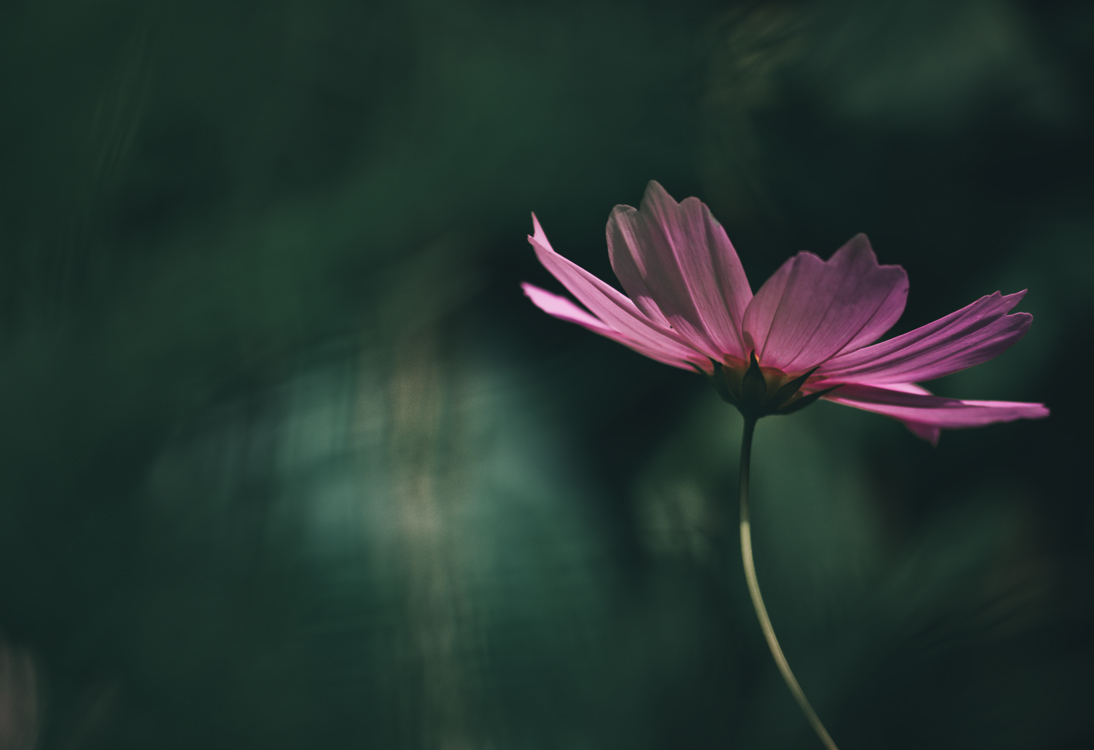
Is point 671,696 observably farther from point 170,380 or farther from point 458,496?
point 170,380

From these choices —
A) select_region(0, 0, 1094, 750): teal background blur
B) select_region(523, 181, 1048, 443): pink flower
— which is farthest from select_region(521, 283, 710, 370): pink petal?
select_region(0, 0, 1094, 750): teal background blur

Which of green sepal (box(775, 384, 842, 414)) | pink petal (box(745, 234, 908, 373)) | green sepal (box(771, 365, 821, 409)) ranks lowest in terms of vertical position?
green sepal (box(775, 384, 842, 414))

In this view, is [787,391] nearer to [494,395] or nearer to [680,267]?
[680,267]

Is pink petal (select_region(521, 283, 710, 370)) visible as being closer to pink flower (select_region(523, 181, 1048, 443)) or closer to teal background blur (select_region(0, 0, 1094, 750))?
pink flower (select_region(523, 181, 1048, 443))

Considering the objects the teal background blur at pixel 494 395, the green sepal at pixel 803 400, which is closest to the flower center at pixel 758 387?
the green sepal at pixel 803 400

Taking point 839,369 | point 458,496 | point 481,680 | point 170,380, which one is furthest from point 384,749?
point 839,369

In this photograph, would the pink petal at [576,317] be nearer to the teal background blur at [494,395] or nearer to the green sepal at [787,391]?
the green sepal at [787,391]

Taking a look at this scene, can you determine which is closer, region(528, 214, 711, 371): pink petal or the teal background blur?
region(528, 214, 711, 371): pink petal

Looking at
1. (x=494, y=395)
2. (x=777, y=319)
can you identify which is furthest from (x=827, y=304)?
(x=494, y=395)
